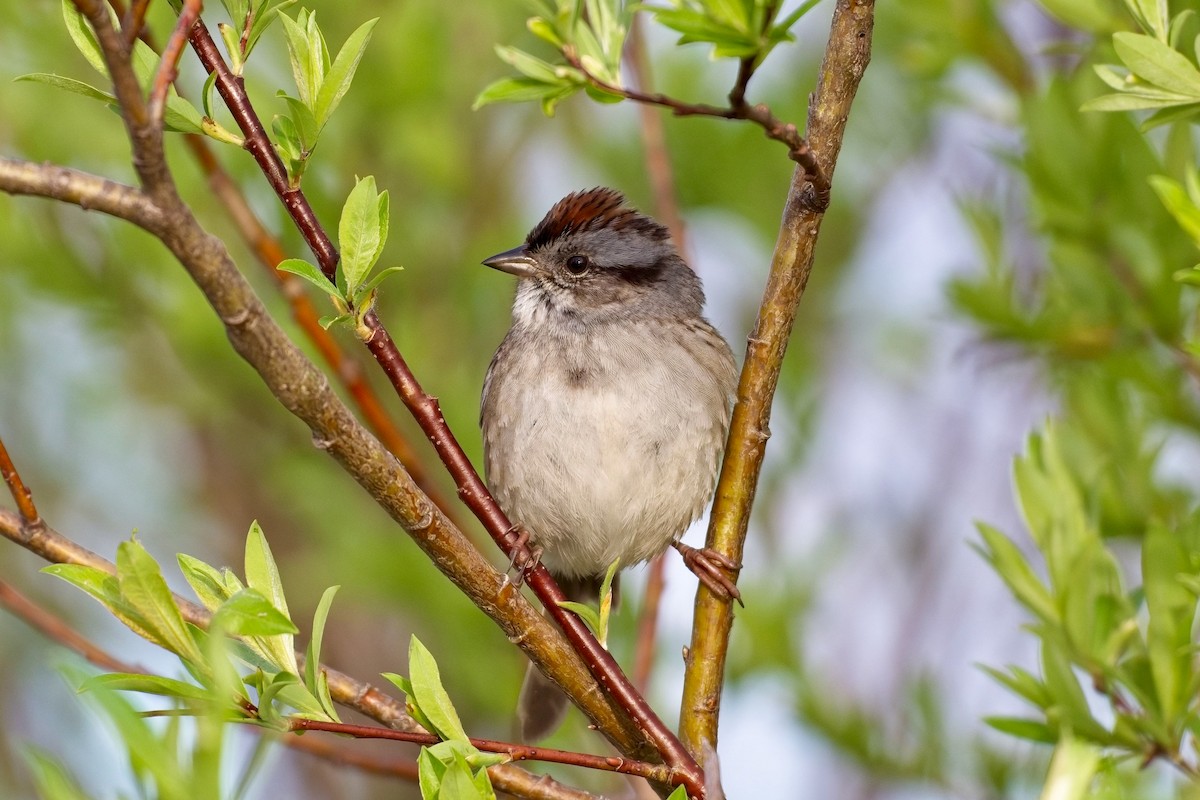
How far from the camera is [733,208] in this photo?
4.97 metres

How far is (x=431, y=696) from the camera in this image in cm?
200

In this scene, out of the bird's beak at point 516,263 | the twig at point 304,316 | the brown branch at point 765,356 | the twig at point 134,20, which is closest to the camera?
the twig at point 134,20

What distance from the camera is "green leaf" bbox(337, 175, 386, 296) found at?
1.96 m

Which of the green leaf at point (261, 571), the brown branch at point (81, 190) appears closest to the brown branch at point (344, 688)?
the green leaf at point (261, 571)

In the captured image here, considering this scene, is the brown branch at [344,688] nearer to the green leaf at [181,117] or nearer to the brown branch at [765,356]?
the brown branch at [765,356]

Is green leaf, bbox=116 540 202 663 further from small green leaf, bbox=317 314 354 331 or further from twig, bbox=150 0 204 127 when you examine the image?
twig, bbox=150 0 204 127

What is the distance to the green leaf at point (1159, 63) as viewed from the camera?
202cm

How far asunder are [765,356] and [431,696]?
38.4 inches

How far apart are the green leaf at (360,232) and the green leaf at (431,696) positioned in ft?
1.84

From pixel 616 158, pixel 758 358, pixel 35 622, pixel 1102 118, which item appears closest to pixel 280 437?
pixel 616 158

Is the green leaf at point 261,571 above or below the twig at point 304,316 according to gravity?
below

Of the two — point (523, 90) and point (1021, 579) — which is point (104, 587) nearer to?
point (523, 90)

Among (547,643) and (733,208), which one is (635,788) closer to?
(547,643)

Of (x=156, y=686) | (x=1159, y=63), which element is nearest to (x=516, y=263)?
(x=1159, y=63)
